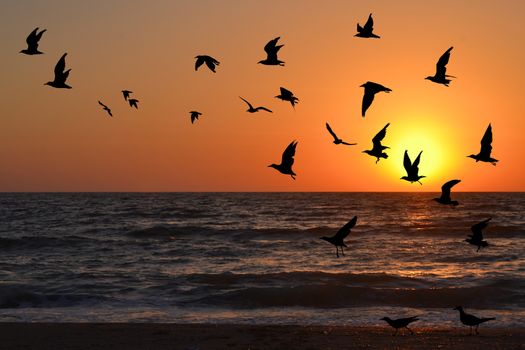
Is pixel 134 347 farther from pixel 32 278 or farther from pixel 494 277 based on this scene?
pixel 494 277

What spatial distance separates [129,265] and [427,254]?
13558mm

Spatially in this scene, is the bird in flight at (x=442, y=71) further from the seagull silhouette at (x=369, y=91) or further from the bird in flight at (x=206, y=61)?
the bird in flight at (x=206, y=61)

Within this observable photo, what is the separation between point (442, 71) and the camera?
48.6ft

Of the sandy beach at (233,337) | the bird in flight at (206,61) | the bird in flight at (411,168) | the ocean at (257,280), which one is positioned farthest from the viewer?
the ocean at (257,280)

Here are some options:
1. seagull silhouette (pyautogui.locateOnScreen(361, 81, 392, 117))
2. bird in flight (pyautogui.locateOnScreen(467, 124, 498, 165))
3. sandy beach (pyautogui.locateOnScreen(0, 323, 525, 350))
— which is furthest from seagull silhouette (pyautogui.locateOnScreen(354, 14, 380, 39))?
sandy beach (pyautogui.locateOnScreen(0, 323, 525, 350))

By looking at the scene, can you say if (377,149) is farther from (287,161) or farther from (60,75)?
(60,75)

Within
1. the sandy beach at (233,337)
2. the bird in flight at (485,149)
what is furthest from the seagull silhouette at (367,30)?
the sandy beach at (233,337)

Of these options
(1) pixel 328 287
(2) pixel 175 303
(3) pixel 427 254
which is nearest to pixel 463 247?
(3) pixel 427 254

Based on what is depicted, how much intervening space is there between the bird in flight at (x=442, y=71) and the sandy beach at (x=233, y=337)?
5.27 m

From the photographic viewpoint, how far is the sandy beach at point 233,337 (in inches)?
579

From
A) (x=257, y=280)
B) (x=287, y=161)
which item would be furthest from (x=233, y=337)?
(x=257, y=280)

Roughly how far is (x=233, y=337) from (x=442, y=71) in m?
7.02

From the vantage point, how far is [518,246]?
37.7 metres

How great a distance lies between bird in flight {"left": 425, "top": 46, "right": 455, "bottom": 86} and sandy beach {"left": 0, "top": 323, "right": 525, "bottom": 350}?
5.27 meters
